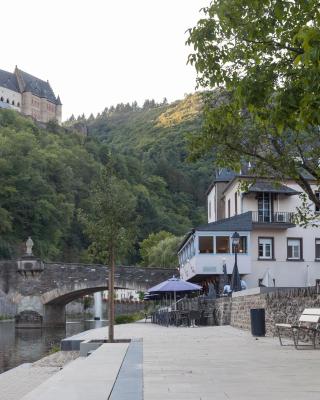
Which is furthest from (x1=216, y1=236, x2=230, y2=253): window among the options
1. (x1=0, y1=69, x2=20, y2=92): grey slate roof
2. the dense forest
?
(x1=0, y1=69, x2=20, y2=92): grey slate roof

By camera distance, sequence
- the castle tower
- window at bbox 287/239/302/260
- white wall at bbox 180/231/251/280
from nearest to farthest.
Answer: white wall at bbox 180/231/251/280 → window at bbox 287/239/302/260 → the castle tower

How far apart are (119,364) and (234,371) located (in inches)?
67.8

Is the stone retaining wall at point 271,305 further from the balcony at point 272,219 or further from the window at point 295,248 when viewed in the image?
the window at point 295,248

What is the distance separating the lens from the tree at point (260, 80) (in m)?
7.25

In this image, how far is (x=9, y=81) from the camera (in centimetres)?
15588

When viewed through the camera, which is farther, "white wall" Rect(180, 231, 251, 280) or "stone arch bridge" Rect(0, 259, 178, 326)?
"stone arch bridge" Rect(0, 259, 178, 326)

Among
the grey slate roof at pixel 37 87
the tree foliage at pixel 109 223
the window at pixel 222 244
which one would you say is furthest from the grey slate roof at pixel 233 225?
the grey slate roof at pixel 37 87

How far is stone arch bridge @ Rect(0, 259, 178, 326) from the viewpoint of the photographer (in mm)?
52406

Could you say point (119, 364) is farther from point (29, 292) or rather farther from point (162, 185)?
point (162, 185)

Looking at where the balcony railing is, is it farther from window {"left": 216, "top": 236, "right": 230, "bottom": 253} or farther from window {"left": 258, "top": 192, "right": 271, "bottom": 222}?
window {"left": 216, "top": 236, "right": 230, "bottom": 253}

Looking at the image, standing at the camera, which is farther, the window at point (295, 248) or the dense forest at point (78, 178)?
the dense forest at point (78, 178)

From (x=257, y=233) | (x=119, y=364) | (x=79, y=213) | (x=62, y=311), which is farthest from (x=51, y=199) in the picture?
(x=119, y=364)

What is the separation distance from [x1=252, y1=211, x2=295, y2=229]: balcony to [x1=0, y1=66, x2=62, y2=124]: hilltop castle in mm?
114267

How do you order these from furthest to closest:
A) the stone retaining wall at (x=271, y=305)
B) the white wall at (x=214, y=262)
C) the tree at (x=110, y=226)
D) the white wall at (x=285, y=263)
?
the white wall at (x=285, y=263), the white wall at (x=214, y=262), the tree at (x=110, y=226), the stone retaining wall at (x=271, y=305)
